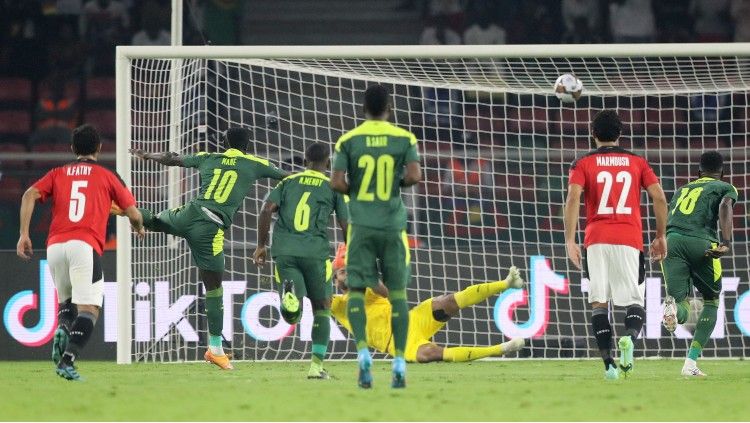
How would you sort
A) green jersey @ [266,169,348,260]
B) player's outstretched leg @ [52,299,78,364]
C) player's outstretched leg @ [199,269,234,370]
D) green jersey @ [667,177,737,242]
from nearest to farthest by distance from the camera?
player's outstretched leg @ [52,299,78,364] < green jersey @ [266,169,348,260] < green jersey @ [667,177,737,242] < player's outstretched leg @ [199,269,234,370]

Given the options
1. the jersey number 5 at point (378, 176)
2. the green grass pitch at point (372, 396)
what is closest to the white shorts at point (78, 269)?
the green grass pitch at point (372, 396)

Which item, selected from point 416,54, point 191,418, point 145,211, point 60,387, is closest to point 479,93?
point 416,54

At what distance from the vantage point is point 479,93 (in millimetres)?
15633

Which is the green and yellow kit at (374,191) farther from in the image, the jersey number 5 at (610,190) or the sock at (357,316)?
the jersey number 5 at (610,190)

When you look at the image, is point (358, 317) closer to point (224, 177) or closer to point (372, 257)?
point (372, 257)

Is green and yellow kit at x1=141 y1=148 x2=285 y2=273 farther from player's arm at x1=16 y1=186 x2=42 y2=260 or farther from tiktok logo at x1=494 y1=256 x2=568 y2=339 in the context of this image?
tiktok logo at x1=494 y1=256 x2=568 y2=339

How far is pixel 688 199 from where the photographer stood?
1141cm

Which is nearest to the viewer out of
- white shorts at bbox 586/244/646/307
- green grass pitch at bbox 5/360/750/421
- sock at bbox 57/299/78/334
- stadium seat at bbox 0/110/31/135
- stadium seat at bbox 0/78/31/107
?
green grass pitch at bbox 5/360/750/421

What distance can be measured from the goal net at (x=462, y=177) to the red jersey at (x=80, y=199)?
8.85 feet

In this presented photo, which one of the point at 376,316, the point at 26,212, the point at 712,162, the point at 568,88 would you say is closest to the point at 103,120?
the point at 376,316

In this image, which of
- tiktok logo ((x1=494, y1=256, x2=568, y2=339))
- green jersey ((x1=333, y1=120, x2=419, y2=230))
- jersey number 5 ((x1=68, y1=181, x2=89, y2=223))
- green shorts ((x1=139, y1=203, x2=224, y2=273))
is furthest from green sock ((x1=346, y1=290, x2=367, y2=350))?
tiktok logo ((x1=494, y1=256, x2=568, y2=339))

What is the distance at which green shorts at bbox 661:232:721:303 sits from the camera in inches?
444

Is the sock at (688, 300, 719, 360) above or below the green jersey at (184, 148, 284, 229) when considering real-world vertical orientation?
below

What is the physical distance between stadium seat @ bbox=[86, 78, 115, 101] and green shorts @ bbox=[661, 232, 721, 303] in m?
9.57
